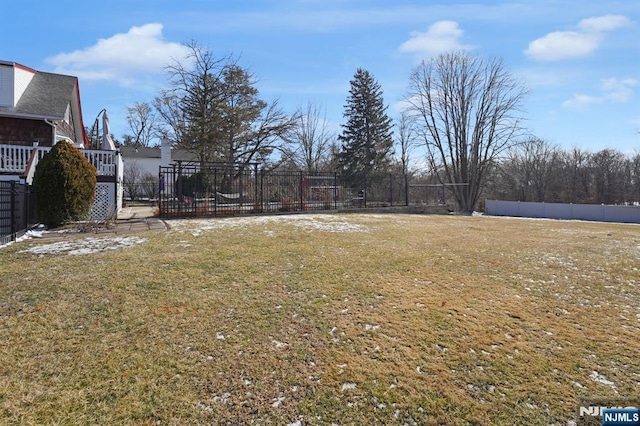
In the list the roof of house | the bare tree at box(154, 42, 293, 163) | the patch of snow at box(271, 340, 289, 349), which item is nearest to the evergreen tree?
the bare tree at box(154, 42, 293, 163)

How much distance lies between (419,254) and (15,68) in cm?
1684

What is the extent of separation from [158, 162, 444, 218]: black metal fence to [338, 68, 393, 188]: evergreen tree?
1161 centimetres

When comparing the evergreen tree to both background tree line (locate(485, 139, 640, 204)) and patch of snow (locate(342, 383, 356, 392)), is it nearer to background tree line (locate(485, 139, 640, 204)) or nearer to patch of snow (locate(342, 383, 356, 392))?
background tree line (locate(485, 139, 640, 204))

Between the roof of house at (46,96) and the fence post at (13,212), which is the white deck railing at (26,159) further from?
the fence post at (13,212)

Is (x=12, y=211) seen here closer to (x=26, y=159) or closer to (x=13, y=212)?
(x=13, y=212)

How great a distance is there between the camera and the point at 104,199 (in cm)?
1053

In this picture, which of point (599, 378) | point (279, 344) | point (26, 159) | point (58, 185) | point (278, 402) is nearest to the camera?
point (278, 402)

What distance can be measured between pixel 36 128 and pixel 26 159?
2.46 m

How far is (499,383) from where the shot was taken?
103 inches

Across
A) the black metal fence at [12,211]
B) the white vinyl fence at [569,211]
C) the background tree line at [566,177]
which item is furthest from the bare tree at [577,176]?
the black metal fence at [12,211]

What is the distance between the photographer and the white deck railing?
1109 cm

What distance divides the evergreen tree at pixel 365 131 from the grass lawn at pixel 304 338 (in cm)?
2434

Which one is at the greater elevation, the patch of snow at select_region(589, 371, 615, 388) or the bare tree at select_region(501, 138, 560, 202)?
the bare tree at select_region(501, 138, 560, 202)

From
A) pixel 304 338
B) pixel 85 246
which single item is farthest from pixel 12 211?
pixel 304 338
